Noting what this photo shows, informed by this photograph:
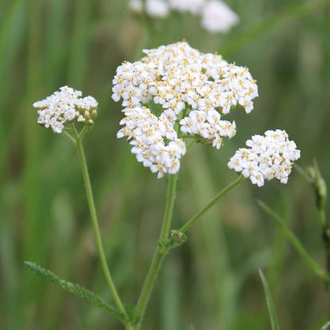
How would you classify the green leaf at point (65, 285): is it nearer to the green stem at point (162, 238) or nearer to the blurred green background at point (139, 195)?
the green stem at point (162, 238)

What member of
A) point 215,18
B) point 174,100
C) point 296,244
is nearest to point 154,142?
point 174,100

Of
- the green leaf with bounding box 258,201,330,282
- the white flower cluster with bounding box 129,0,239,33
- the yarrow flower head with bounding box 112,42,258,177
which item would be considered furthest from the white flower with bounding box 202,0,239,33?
the green leaf with bounding box 258,201,330,282

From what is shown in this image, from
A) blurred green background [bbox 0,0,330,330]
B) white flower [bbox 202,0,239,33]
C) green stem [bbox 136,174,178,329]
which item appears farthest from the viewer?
white flower [bbox 202,0,239,33]

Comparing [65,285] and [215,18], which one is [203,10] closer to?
[215,18]

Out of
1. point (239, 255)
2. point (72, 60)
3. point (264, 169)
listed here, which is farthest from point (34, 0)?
point (264, 169)

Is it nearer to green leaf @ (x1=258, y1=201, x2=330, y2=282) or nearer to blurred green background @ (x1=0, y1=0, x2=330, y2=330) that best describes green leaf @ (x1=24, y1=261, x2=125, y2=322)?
green leaf @ (x1=258, y1=201, x2=330, y2=282)
